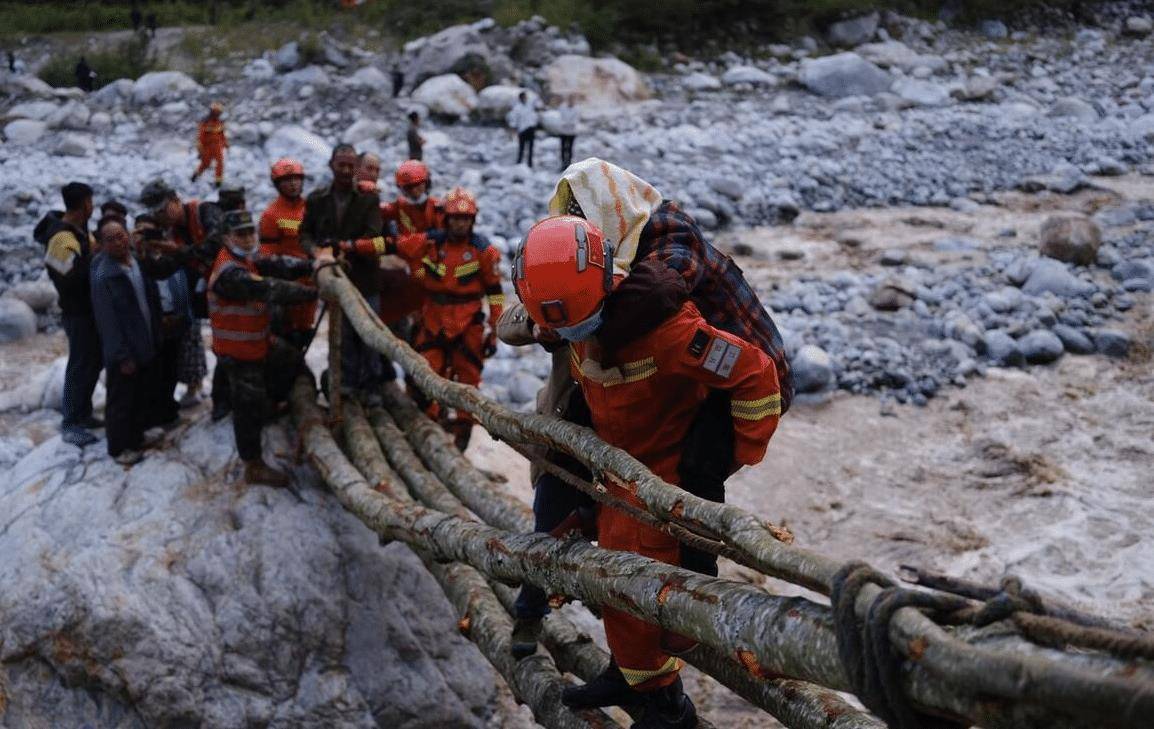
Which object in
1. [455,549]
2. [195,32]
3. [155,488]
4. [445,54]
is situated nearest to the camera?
[455,549]

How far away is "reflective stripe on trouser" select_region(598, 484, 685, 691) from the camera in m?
2.89

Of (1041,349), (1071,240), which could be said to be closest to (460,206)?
(1041,349)

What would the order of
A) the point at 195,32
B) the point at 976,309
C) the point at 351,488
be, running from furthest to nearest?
the point at 195,32 → the point at 976,309 → the point at 351,488

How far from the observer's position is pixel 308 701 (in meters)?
4.60

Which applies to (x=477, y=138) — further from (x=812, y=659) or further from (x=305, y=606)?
(x=812, y=659)

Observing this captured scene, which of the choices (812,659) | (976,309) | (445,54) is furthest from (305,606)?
(445,54)

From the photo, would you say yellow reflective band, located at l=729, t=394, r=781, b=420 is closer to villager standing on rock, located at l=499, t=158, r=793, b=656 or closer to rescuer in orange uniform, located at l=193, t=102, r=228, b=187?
villager standing on rock, located at l=499, t=158, r=793, b=656

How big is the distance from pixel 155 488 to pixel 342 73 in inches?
606

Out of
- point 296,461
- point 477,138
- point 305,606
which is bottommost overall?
point 477,138

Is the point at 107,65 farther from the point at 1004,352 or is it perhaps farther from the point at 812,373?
the point at 1004,352

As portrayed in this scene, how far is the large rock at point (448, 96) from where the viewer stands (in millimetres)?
16844

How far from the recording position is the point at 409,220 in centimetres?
607

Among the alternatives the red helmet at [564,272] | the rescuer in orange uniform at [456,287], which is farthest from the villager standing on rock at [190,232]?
the red helmet at [564,272]

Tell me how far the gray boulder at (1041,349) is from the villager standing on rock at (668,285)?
21.1ft
